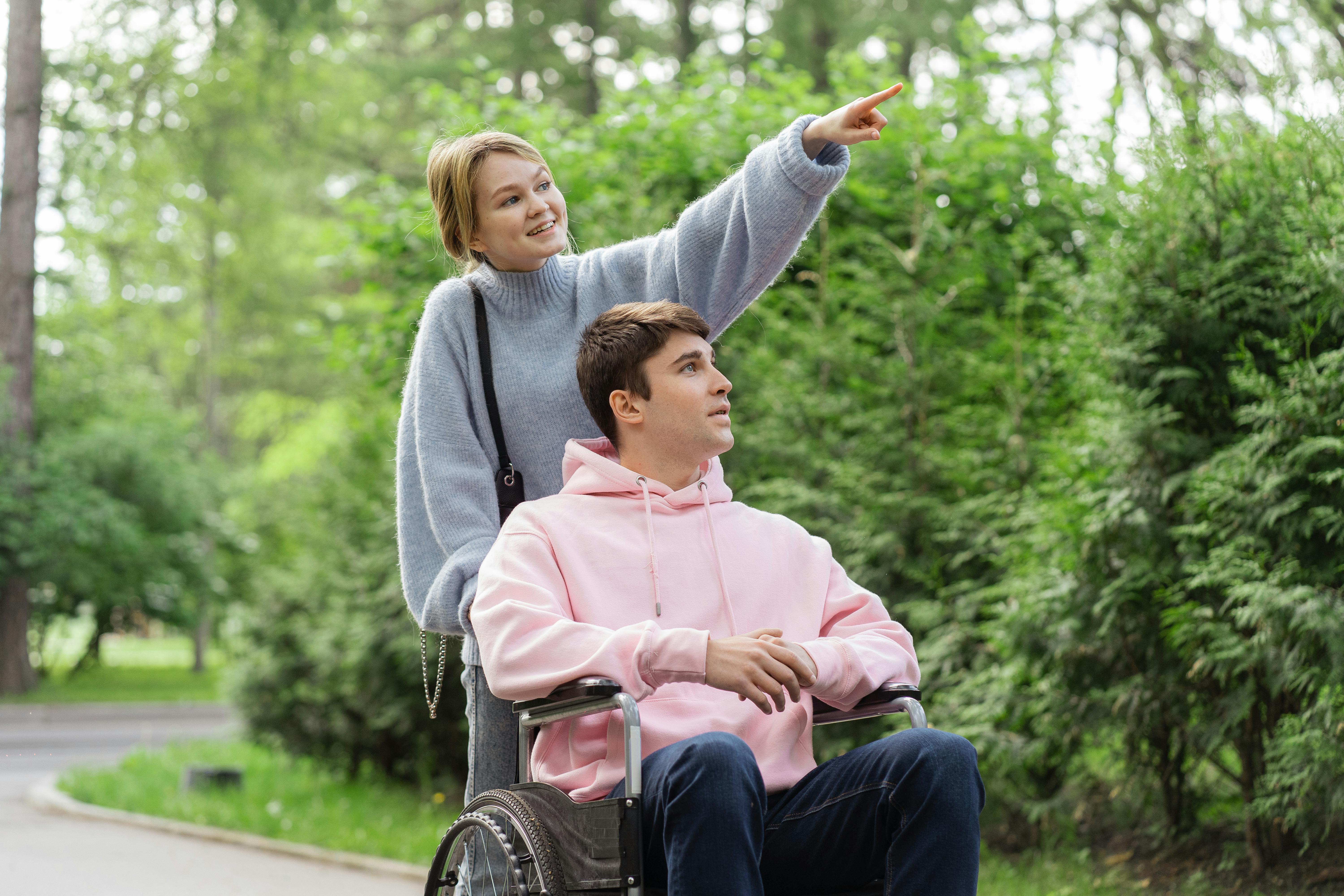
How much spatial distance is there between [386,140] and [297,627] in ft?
42.2

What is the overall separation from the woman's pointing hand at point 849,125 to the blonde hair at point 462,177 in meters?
0.55

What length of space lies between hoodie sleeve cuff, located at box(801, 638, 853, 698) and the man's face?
1.38 ft

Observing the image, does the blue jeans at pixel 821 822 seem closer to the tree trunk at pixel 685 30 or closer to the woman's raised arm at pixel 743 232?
the woman's raised arm at pixel 743 232

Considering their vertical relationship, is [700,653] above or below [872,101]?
below

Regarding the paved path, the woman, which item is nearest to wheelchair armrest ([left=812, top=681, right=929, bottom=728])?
the woman

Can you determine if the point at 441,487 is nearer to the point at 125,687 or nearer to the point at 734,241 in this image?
the point at 734,241

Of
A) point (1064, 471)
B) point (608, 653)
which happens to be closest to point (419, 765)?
point (1064, 471)

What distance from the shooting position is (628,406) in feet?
8.14

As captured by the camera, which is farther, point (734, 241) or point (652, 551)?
point (734, 241)

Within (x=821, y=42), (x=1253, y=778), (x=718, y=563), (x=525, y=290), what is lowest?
(x=1253, y=778)

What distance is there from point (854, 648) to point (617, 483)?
544mm

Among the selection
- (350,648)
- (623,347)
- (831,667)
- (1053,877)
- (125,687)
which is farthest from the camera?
(125,687)

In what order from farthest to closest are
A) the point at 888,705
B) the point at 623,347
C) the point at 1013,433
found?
the point at 1013,433 → the point at 623,347 → the point at 888,705

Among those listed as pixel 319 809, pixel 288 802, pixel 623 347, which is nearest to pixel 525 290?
pixel 623 347
